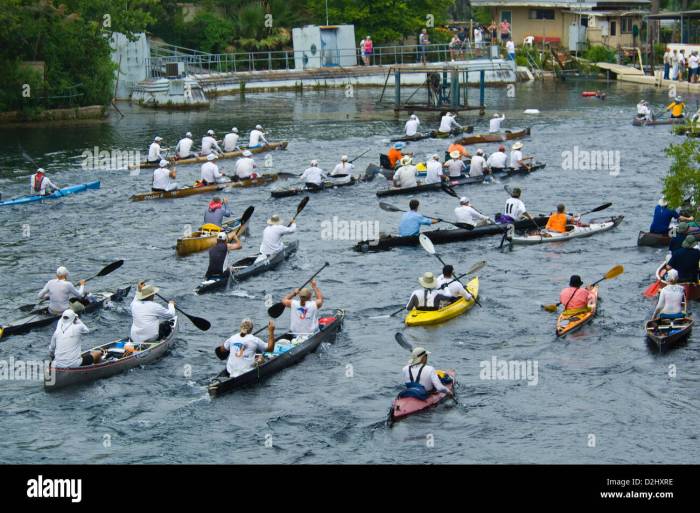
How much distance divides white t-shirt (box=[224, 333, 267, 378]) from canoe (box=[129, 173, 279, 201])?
21.4 m

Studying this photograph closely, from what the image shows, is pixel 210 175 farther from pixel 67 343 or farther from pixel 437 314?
pixel 67 343

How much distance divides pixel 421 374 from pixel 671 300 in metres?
7.55

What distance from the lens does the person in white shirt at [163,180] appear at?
146 ft

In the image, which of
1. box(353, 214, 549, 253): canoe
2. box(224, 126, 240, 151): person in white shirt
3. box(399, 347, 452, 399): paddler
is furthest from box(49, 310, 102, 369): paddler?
box(224, 126, 240, 151): person in white shirt

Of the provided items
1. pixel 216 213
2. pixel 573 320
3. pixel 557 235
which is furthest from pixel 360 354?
pixel 557 235

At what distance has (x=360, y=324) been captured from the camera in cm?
2922

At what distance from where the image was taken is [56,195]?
148 ft

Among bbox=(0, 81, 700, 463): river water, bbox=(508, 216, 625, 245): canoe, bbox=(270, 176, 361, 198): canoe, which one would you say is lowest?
bbox=(0, 81, 700, 463): river water

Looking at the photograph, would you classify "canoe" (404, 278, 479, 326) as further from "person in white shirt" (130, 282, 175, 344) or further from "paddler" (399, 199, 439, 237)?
"paddler" (399, 199, 439, 237)

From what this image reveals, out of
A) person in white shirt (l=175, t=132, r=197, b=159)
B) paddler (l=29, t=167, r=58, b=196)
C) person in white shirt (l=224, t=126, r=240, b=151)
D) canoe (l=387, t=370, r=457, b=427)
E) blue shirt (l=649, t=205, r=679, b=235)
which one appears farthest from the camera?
person in white shirt (l=224, t=126, r=240, b=151)

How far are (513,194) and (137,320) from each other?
50.3 ft

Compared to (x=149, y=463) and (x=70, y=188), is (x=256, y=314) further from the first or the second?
(x=70, y=188)

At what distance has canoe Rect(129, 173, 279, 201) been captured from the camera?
44750mm
